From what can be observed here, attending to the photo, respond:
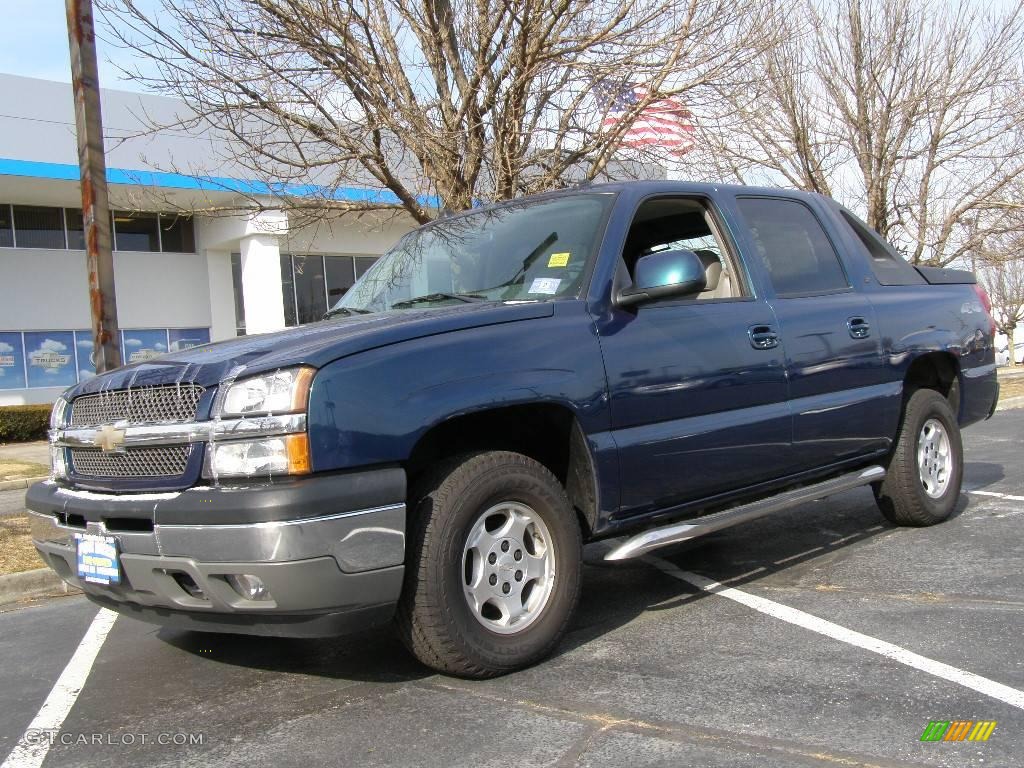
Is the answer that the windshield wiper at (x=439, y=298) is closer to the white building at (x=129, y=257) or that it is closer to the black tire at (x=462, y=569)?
the black tire at (x=462, y=569)

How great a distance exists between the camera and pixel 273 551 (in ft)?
10.4

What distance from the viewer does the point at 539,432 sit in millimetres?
4152

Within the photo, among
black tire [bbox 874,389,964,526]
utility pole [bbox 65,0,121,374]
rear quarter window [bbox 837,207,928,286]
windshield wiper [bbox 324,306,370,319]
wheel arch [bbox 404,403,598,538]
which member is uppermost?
utility pole [bbox 65,0,121,374]

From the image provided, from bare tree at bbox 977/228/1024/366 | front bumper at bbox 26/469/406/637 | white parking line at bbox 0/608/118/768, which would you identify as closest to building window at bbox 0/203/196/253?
white parking line at bbox 0/608/118/768

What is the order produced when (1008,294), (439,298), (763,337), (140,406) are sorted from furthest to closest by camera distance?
(1008,294) < (763,337) < (439,298) < (140,406)

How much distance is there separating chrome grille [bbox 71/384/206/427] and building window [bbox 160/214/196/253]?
22540 millimetres

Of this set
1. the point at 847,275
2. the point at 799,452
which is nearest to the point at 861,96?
the point at 847,275

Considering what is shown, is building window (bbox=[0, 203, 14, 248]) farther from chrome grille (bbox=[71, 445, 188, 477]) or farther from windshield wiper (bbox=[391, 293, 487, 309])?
chrome grille (bbox=[71, 445, 188, 477])

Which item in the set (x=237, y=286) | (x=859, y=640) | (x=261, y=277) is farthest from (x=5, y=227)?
(x=859, y=640)

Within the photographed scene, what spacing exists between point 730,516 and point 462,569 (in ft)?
4.86

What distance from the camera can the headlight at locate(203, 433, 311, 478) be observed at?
10.6 feet

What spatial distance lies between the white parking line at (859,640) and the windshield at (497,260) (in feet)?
5.66

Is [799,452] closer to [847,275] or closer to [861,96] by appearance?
[847,275]

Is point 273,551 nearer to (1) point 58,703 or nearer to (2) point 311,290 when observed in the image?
(1) point 58,703
